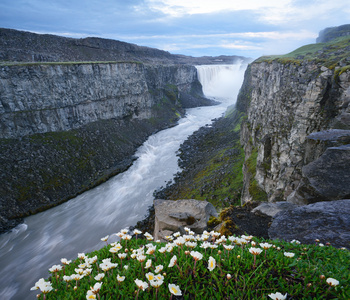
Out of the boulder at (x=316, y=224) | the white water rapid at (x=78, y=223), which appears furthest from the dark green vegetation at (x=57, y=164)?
the boulder at (x=316, y=224)

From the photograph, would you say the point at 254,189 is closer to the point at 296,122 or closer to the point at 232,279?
the point at 296,122

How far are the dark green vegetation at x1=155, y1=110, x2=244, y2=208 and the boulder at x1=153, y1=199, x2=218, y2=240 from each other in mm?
13955

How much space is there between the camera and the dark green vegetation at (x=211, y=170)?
34.6 m

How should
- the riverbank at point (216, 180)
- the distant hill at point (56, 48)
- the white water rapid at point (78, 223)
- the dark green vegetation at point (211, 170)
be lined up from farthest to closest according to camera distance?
1. the distant hill at point (56, 48)
2. the dark green vegetation at point (211, 170)
3. the white water rapid at point (78, 223)
4. the riverbank at point (216, 180)

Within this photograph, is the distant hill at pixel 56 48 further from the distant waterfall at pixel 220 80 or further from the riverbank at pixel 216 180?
the riverbank at pixel 216 180

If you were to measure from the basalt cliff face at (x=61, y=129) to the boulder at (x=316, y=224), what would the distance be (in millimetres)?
37980

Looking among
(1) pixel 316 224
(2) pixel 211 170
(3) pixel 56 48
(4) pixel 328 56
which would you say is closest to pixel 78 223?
(2) pixel 211 170

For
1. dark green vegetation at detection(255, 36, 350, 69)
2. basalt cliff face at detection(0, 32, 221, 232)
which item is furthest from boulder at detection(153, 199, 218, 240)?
basalt cliff face at detection(0, 32, 221, 232)

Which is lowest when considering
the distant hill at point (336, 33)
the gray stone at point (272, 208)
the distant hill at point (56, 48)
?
the gray stone at point (272, 208)

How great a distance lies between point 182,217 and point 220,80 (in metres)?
158

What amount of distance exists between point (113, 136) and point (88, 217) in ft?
95.8

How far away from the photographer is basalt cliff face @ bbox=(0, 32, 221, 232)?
124ft

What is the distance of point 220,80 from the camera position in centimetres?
15912

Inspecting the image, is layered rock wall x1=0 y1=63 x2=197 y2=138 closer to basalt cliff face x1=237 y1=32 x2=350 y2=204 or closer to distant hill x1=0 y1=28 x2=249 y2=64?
distant hill x1=0 y1=28 x2=249 y2=64
